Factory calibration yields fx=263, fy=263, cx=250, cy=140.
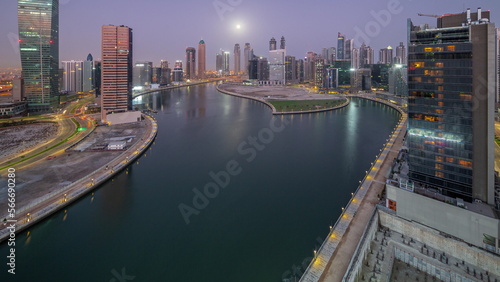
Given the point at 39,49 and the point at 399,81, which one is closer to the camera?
the point at 39,49

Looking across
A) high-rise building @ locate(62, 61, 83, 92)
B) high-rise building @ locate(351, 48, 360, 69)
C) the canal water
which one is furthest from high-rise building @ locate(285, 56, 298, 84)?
the canal water

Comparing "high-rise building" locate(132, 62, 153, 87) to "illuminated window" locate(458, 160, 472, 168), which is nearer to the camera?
"illuminated window" locate(458, 160, 472, 168)

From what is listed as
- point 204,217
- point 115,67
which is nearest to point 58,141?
point 115,67

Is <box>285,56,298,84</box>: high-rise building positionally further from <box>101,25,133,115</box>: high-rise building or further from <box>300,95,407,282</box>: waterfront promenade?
<box>300,95,407,282</box>: waterfront promenade

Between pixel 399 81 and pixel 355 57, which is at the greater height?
pixel 355 57

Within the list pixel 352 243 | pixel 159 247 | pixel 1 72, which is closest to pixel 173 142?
pixel 159 247

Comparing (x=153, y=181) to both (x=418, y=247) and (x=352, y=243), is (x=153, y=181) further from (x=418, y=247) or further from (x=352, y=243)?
(x=418, y=247)

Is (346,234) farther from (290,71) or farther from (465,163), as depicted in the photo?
(290,71)

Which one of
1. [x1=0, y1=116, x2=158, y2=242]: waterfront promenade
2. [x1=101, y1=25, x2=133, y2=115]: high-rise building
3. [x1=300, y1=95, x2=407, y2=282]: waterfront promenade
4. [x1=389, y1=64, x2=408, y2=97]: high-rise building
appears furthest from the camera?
[x1=389, y1=64, x2=408, y2=97]: high-rise building
